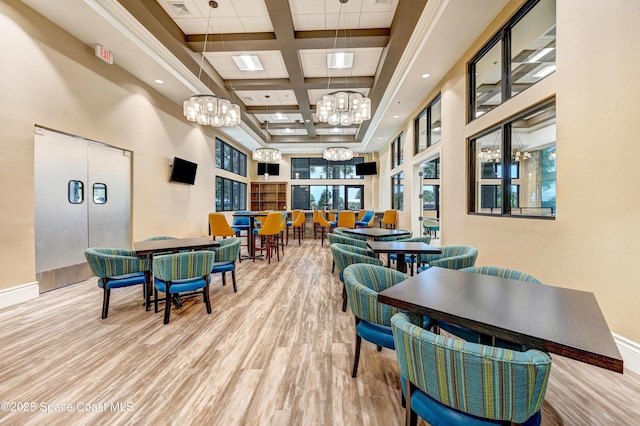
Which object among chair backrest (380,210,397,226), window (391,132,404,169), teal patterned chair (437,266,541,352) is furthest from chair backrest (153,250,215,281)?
window (391,132,404,169)

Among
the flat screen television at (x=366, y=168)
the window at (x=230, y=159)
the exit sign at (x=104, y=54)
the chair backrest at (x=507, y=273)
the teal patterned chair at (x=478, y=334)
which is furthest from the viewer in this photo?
the flat screen television at (x=366, y=168)

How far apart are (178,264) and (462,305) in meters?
2.73

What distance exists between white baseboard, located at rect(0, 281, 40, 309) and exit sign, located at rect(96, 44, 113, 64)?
143 inches

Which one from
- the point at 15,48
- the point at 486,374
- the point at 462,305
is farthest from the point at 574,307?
the point at 15,48

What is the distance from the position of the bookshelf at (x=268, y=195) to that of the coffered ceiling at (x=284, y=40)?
20.6 feet

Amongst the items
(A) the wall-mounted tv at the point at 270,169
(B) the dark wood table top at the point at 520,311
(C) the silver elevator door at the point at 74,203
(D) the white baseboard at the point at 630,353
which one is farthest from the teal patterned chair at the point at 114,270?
(A) the wall-mounted tv at the point at 270,169

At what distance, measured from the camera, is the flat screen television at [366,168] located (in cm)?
1183

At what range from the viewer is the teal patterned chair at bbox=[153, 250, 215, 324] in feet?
9.12

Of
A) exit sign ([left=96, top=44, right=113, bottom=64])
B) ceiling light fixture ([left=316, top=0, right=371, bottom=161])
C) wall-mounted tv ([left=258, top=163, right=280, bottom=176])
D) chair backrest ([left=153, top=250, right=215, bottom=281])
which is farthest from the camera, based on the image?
wall-mounted tv ([left=258, top=163, right=280, bottom=176])

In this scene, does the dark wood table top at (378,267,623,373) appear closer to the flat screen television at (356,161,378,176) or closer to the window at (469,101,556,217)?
the window at (469,101,556,217)

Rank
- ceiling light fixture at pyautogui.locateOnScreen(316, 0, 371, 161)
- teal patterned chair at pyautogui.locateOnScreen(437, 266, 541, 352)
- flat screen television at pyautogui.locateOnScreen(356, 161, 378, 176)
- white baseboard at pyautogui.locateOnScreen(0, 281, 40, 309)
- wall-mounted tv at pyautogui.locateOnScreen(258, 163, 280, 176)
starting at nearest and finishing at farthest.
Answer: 1. teal patterned chair at pyautogui.locateOnScreen(437, 266, 541, 352)
2. white baseboard at pyautogui.locateOnScreen(0, 281, 40, 309)
3. ceiling light fixture at pyautogui.locateOnScreen(316, 0, 371, 161)
4. flat screen television at pyautogui.locateOnScreen(356, 161, 378, 176)
5. wall-mounted tv at pyautogui.locateOnScreen(258, 163, 280, 176)

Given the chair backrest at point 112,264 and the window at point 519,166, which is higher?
the window at point 519,166

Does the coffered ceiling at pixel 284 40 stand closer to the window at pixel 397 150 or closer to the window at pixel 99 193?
the window at pixel 397 150

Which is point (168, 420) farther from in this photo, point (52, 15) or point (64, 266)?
point (52, 15)
